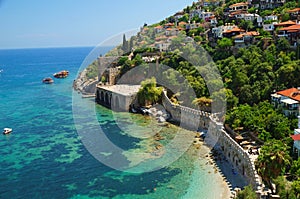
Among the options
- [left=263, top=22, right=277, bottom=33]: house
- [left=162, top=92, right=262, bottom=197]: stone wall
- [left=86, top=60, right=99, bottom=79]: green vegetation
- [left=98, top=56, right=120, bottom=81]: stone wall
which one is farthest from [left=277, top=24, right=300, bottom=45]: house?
[left=86, top=60, right=99, bottom=79]: green vegetation

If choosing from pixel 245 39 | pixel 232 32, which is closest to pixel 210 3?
pixel 232 32

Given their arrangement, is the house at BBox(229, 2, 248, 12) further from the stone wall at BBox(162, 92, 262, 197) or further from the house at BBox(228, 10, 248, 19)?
the stone wall at BBox(162, 92, 262, 197)

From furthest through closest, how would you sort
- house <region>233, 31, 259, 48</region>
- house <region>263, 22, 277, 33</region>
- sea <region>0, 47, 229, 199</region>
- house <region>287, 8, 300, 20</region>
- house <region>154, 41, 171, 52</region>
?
house <region>154, 41, 171, 52</region> < house <region>287, 8, 300, 20</region> < house <region>263, 22, 277, 33</region> < house <region>233, 31, 259, 48</region> < sea <region>0, 47, 229, 199</region>

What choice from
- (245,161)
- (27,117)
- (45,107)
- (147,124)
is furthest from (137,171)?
(45,107)

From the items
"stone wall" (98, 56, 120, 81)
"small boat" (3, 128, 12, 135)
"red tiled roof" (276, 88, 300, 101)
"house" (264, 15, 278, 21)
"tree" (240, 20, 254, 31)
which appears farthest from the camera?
"stone wall" (98, 56, 120, 81)

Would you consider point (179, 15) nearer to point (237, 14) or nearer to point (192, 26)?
point (192, 26)

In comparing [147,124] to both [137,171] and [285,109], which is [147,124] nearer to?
[137,171]

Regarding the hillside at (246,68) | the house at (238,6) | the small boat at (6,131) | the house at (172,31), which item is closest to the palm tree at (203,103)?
the hillside at (246,68)

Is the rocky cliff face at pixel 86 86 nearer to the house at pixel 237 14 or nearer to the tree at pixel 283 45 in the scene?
the house at pixel 237 14
